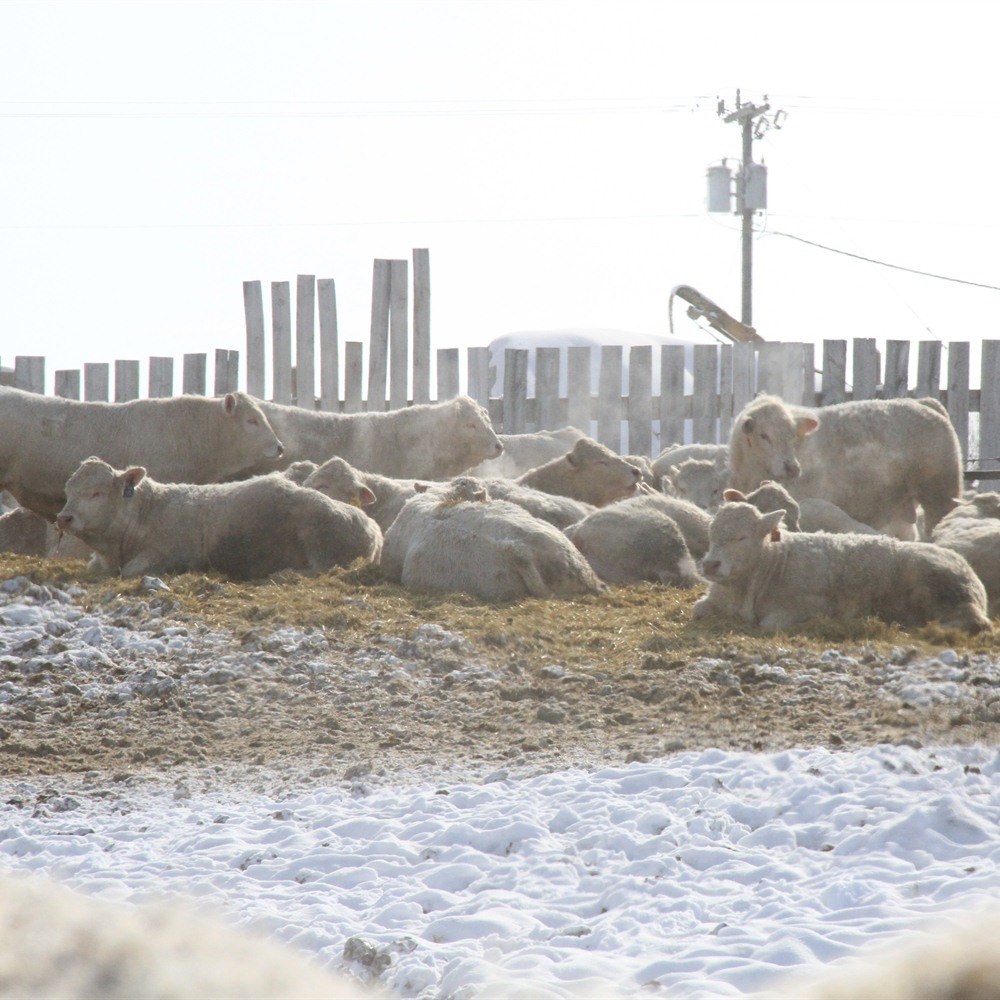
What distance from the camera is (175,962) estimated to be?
845 millimetres

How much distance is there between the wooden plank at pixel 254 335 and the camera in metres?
19.6

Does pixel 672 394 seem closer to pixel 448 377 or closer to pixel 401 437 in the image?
pixel 448 377

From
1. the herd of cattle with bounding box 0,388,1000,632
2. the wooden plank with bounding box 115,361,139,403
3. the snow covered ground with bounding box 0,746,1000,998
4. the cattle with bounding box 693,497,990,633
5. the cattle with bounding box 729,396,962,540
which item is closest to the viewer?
the snow covered ground with bounding box 0,746,1000,998

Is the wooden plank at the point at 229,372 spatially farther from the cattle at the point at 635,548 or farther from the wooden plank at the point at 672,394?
the cattle at the point at 635,548

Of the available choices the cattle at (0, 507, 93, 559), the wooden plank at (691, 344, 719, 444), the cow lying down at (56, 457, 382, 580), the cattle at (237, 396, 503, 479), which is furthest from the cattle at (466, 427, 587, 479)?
the cow lying down at (56, 457, 382, 580)

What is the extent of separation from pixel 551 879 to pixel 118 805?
6.97 feet

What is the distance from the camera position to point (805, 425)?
13.0 metres

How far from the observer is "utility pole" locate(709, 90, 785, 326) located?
3488cm

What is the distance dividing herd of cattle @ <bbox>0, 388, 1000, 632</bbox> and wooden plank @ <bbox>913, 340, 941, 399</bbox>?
14.9 ft

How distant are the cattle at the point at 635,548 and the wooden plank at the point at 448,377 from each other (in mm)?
8466

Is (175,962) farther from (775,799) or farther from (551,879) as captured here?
(775,799)

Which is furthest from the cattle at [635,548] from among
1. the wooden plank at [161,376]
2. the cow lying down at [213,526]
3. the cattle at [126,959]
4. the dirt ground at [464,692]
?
the wooden plank at [161,376]

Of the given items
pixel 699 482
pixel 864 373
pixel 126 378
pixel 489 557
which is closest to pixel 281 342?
pixel 126 378

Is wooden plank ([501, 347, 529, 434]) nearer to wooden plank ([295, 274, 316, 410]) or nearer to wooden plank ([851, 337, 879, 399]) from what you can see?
wooden plank ([295, 274, 316, 410])
